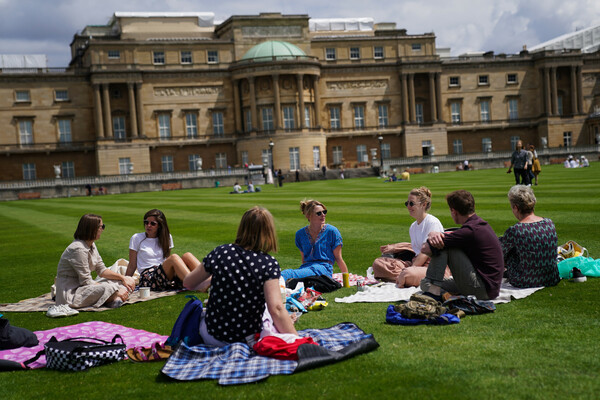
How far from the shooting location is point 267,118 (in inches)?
3177

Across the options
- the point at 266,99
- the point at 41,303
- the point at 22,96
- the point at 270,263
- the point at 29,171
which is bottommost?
the point at 41,303

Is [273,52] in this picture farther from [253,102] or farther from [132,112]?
[132,112]

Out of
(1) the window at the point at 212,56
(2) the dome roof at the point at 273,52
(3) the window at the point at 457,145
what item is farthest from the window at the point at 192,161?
(3) the window at the point at 457,145

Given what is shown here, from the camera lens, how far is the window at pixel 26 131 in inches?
3054

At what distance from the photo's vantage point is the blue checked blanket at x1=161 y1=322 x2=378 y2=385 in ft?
20.6

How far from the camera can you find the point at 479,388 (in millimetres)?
5492

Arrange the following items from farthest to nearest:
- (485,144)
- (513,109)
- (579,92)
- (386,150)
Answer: (513,109)
(579,92)
(485,144)
(386,150)

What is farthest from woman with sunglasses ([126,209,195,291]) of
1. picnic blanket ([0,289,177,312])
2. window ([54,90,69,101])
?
window ([54,90,69,101])

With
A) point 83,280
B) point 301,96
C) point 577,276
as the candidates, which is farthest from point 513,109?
point 83,280

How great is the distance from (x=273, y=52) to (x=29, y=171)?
32980 mm

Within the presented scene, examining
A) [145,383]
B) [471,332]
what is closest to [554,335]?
[471,332]

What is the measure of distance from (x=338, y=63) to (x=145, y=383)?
3232 inches

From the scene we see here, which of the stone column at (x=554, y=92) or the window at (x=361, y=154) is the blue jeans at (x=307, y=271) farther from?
the stone column at (x=554, y=92)

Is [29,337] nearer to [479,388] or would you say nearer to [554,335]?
[479,388]
